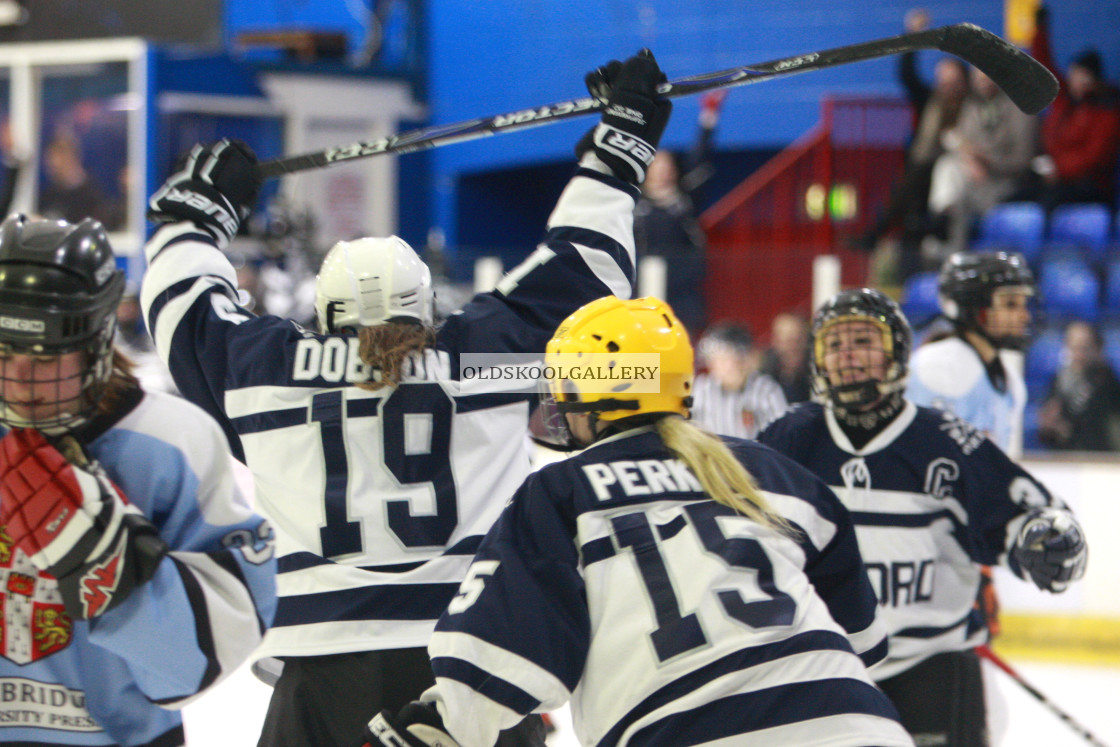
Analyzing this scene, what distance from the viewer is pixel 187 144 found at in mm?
10562

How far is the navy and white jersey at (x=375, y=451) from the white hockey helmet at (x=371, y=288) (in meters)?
0.05

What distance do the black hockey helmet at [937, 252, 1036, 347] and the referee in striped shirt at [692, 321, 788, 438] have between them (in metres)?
2.69

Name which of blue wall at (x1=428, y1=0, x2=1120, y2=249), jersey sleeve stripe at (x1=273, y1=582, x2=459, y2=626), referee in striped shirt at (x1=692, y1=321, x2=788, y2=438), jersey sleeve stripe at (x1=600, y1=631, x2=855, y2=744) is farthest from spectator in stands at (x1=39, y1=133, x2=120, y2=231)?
jersey sleeve stripe at (x1=600, y1=631, x2=855, y2=744)

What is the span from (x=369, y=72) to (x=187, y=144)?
170 centimetres

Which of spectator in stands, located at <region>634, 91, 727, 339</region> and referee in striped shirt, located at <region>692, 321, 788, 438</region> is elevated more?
spectator in stands, located at <region>634, 91, 727, 339</region>

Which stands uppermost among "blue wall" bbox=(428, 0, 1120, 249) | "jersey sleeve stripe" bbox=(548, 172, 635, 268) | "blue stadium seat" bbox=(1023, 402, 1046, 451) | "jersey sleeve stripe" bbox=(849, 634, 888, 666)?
"blue wall" bbox=(428, 0, 1120, 249)

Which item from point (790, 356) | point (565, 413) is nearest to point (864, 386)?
point (565, 413)

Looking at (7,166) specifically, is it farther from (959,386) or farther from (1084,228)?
(959,386)

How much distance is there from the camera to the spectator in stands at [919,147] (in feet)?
23.5

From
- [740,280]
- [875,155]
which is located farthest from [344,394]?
[875,155]

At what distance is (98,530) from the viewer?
1585 mm

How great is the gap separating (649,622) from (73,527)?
73 centimetres

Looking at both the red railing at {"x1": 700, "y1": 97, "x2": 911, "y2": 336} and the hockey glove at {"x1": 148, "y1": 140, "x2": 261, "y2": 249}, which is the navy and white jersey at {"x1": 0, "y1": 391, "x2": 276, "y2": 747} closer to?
the hockey glove at {"x1": 148, "y1": 140, "x2": 261, "y2": 249}

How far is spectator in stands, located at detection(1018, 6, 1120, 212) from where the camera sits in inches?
279
